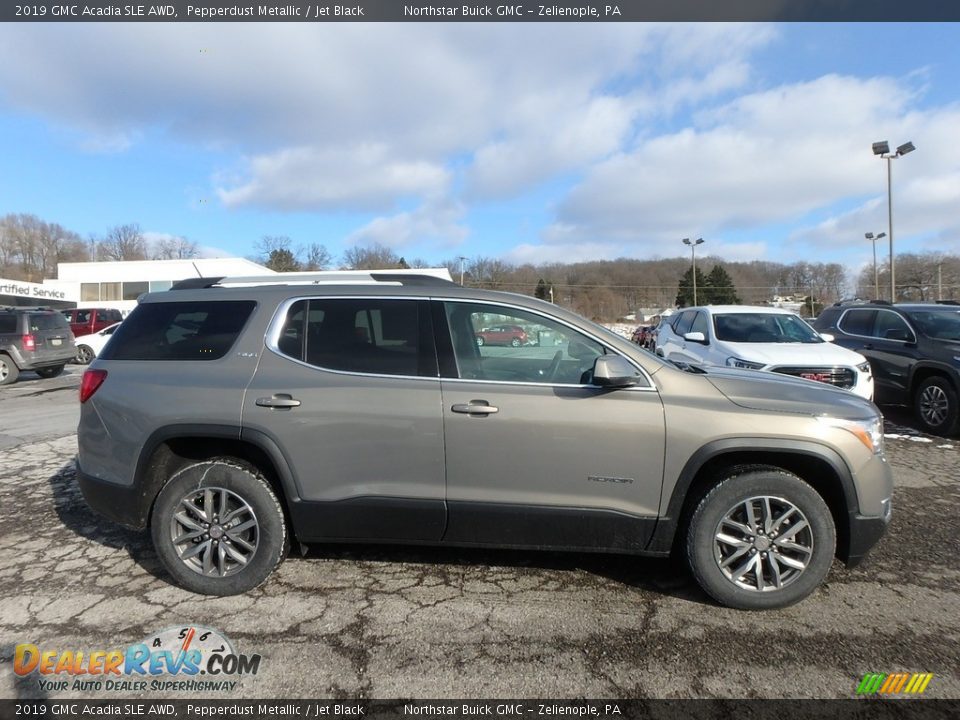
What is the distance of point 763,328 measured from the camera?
8562mm

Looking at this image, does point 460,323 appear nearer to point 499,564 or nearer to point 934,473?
point 499,564

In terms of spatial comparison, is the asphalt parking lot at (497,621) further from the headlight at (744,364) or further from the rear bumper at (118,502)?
the headlight at (744,364)

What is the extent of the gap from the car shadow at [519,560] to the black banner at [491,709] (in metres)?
0.87

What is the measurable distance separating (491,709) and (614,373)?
1.68 metres

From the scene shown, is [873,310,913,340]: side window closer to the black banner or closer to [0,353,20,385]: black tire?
the black banner

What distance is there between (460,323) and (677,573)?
2.10 m

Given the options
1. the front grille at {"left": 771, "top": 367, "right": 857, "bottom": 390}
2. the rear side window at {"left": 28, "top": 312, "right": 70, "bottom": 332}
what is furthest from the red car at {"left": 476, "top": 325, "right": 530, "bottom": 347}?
the rear side window at {"left": 28, "top": 312, "right": 70, "bottom": 332}

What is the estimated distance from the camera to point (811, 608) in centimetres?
316

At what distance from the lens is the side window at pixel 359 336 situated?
10.8 ft

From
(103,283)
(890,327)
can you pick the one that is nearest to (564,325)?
(890,327)

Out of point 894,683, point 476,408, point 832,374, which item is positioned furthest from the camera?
point 832,374

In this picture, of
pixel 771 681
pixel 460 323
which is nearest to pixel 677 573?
pixel 771 681

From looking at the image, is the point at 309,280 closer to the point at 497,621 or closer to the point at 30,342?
the point at 497,621

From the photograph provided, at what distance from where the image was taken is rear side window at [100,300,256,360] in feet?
11.4
